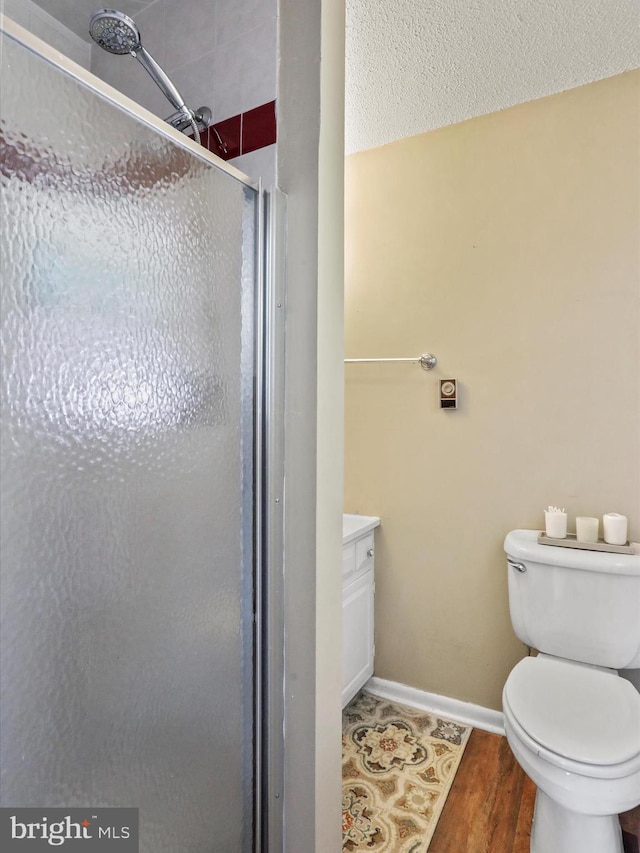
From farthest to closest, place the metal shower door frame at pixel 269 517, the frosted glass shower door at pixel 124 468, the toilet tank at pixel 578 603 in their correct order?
the toilet tank at pixel 578 603
the metal shower door frame at pixel 269 517
the frosted glass shower door at pixel 124 468

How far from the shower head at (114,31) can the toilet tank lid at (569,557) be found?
5.88 ft

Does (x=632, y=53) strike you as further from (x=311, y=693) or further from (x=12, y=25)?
(x=311, y=693)

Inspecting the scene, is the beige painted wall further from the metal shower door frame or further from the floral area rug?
the metal shower door frame

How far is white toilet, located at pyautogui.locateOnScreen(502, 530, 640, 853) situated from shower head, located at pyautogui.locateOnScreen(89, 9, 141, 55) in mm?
1794

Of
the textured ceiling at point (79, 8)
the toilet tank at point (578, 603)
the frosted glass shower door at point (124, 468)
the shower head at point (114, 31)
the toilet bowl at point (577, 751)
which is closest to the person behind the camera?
the frosted glass shower door at point (124, 468)

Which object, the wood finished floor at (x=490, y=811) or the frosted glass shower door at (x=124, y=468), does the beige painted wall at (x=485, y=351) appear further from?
the frosted glass shower door at (x=124, y=468)

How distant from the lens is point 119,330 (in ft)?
2.55

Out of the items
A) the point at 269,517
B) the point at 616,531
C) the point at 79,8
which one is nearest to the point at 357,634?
the point at 616,531

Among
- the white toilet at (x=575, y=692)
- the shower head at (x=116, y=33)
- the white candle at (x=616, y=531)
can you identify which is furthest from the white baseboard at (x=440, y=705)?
the shower head at (x=116, y=33)

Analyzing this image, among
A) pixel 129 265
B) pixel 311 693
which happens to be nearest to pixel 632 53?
pixel 129 265

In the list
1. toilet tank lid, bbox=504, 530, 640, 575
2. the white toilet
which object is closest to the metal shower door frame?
the white toilet

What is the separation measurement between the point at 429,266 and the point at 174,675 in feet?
5.85

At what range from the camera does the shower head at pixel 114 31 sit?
944 mm

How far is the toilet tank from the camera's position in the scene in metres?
1.55
